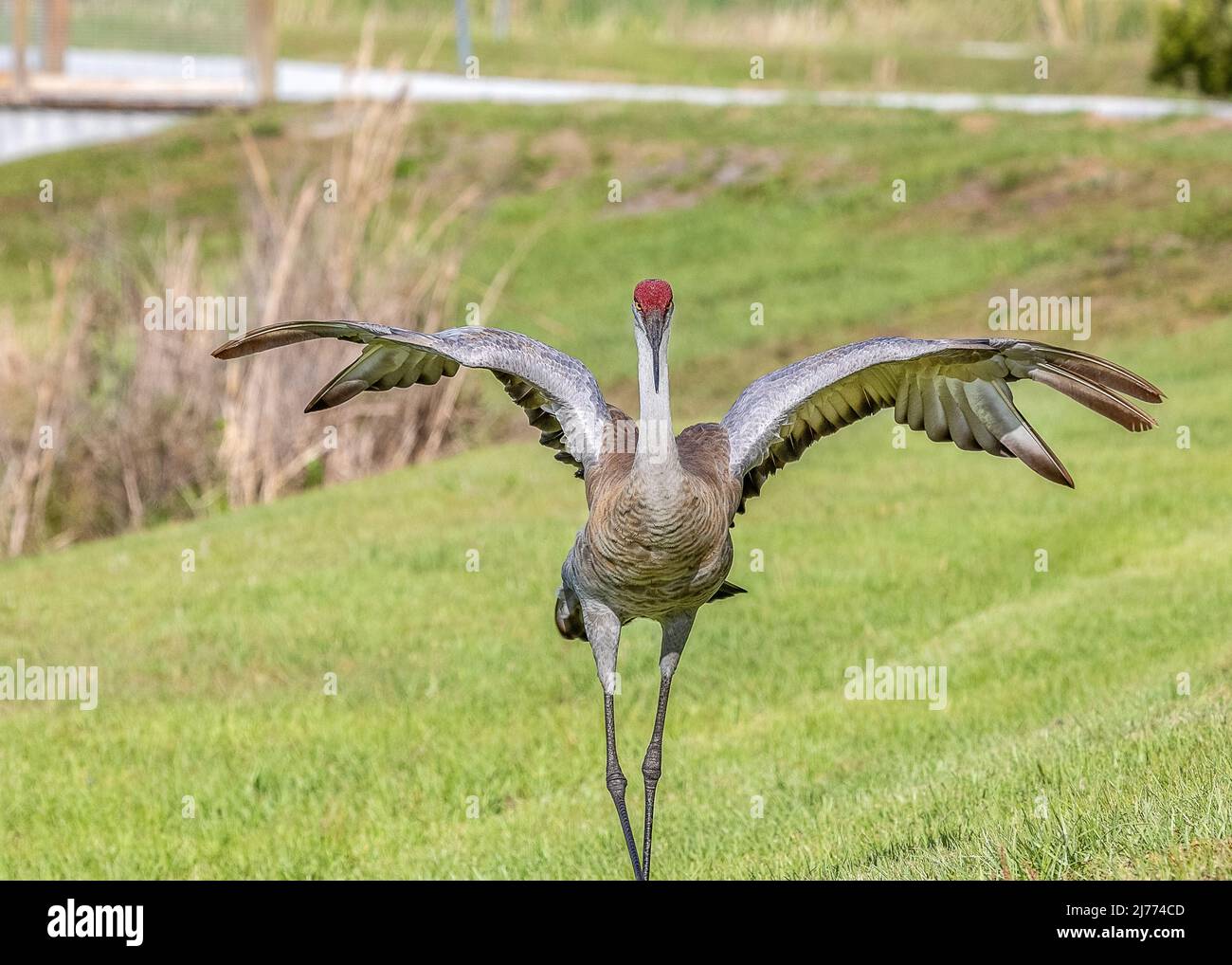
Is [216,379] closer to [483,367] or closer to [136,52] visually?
[483,367]

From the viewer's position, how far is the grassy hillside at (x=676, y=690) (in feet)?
23.1

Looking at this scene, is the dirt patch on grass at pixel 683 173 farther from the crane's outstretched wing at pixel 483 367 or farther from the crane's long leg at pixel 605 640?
the crane's long leg at pixel 605 640

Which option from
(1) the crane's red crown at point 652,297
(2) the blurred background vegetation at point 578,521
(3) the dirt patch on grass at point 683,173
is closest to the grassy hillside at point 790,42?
(3) the dirt patch on grass at point 683,173

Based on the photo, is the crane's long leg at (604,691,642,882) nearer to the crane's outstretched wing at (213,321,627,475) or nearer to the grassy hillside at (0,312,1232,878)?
the grassy hillside at (0,312,1232,878)

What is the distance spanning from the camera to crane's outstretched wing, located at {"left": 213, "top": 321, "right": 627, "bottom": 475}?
5.45 metres

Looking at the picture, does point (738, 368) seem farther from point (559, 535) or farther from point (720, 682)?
point (720, 682)

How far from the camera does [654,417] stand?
5.41m

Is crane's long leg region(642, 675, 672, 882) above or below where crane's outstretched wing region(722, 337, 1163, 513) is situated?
below

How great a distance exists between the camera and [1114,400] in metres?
5.38

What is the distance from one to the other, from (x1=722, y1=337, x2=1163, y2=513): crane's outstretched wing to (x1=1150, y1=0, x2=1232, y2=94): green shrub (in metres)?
27.3

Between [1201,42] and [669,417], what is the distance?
28.7 meters

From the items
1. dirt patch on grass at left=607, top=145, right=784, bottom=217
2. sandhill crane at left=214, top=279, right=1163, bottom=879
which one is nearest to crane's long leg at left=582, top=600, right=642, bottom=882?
sandhill crane at left=214, top=279, right=1163, bottom=879

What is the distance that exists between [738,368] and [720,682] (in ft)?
32.4

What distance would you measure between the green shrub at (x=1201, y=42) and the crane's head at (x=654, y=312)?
2830 centimetres
